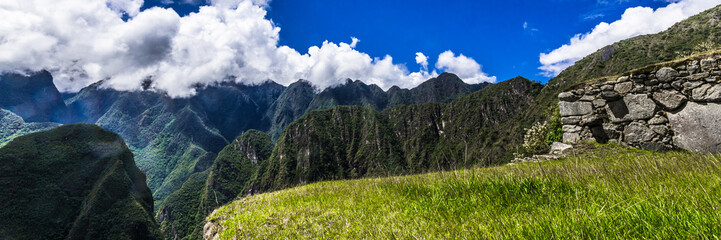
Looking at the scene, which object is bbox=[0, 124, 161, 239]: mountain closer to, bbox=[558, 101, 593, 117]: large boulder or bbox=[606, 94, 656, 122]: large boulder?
bbox=[558, 101, 593, 117]: large boulder

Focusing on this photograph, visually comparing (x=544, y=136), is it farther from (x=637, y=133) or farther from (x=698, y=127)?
(x=698, y=127)

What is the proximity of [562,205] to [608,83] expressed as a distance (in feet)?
44.0

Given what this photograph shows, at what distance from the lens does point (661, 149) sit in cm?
1020

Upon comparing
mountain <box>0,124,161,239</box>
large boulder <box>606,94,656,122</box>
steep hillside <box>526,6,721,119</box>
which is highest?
steep hillside <box>526,6,721,119</box>

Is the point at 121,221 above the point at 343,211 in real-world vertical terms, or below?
below

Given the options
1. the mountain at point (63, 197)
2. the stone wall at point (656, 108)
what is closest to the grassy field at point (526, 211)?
the stone wall at point (656, 108)

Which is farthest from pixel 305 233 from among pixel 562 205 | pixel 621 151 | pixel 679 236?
pixel 621 151

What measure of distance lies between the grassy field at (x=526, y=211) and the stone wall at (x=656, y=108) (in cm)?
853

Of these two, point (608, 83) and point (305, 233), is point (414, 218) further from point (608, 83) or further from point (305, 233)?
point (608, 83)

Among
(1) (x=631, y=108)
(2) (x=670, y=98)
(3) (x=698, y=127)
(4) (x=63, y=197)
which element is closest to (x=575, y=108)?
(1) (x=631, y=108)

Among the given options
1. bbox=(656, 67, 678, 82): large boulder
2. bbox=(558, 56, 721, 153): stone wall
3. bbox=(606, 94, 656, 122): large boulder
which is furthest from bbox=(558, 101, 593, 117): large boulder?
bbox=(656, 67, 678, 82): large boulder

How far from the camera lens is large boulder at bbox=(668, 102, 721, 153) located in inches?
352

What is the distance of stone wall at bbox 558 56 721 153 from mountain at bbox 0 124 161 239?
210145 millimetres

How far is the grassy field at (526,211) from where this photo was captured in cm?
174
